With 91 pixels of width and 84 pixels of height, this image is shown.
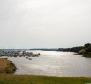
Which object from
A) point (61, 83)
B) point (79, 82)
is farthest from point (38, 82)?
point (79, 82)

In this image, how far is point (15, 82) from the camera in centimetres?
2734

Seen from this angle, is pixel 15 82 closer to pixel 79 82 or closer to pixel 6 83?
pixel 6 83

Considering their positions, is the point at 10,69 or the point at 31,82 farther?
the point at 10,69

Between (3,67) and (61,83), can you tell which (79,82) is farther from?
(3,67)

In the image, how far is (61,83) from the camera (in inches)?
1099

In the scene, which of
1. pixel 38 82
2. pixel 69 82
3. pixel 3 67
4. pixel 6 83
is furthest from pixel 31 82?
pixel 3 67

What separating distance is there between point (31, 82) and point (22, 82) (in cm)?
91

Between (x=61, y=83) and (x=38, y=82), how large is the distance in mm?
2440

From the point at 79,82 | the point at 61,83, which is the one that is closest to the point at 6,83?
the point at 61,83

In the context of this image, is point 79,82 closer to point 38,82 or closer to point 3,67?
point 38,82

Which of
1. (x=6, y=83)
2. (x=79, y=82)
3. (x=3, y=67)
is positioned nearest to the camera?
(x=6, y=83)

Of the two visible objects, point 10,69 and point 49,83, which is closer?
point 49,83

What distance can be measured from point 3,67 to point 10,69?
4147mm

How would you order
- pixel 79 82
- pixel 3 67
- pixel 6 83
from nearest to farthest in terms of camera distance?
1. pixel 6 83
2. pixel 79 82
3. pixel 3 67
